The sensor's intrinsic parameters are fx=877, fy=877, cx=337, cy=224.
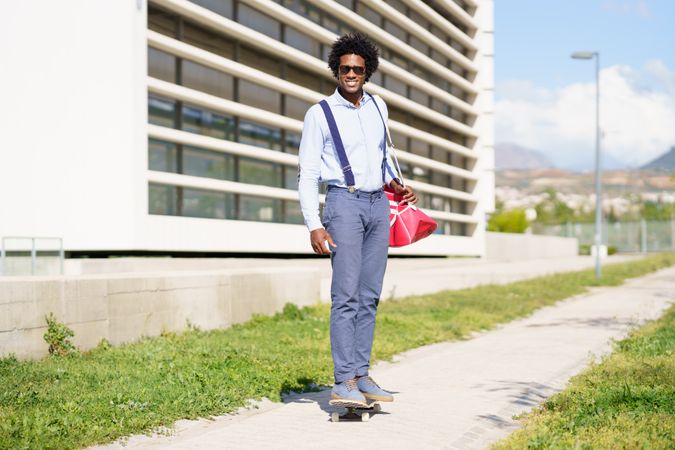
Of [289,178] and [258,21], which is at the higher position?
[258,21]

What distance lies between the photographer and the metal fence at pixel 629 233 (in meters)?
87.1

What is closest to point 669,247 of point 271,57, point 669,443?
point 271,57

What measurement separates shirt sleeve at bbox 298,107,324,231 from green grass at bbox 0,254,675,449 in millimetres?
1406

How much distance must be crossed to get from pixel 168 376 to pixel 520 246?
2450 inches

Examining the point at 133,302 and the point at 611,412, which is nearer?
the point at 611,412

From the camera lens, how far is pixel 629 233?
3501 inches

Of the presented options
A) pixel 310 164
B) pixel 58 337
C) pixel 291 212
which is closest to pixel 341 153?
pixel 310 164

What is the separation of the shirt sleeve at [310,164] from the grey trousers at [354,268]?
0.39 feet

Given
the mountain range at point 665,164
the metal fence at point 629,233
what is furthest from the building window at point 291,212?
the metal fence at point 629,233

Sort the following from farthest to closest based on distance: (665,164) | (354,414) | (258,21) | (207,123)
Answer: (665,164) → (258,21) → (207,123) → (354,414)

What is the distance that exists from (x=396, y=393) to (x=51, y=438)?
252cm

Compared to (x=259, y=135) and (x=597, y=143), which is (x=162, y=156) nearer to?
(x=259, y=135)

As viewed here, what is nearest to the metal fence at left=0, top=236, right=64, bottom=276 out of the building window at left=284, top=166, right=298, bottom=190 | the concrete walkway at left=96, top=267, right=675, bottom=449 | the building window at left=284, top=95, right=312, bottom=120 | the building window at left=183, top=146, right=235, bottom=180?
the building window at left=183, top=146, right=235, bottom=180

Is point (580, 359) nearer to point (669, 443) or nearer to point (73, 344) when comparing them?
point (669, 443)
